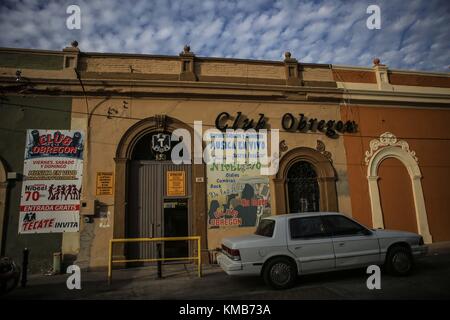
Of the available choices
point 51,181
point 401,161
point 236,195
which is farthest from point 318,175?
point 51,181

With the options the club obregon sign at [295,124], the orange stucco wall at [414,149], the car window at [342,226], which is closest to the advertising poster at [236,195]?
the club obregon sign at [295,124]

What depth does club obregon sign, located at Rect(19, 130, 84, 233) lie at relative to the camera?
9.20 metres

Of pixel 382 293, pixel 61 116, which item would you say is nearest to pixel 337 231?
pixel 382 293

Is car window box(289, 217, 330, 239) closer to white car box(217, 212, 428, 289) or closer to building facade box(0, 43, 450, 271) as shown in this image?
white car box(217, 212, 428, 289)

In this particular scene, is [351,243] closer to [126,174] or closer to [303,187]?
[303,187]

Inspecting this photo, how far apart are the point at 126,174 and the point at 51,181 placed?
2.37 metres

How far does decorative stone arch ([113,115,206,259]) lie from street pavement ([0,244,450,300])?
1635 millimetres

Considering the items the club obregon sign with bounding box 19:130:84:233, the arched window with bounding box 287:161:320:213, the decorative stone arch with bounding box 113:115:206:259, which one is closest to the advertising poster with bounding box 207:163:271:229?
the decorative stone arch with bounding box 113:115:206:259

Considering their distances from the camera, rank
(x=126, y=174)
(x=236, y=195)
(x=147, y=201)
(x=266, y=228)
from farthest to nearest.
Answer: (x=236, y=195)
(x=147, y=201)
(x=126, y=174)
(x=266, y=228)

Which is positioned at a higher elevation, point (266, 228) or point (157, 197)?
point (157, 197)

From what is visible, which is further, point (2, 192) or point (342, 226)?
point (2, 192)

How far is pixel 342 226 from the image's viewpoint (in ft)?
22.1
